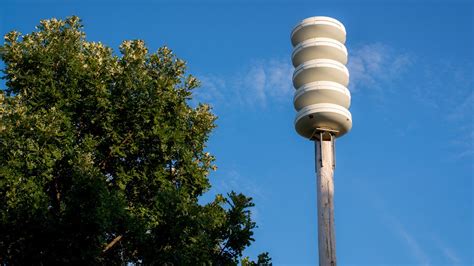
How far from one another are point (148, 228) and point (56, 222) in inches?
140

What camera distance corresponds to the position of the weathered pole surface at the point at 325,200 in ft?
57.5

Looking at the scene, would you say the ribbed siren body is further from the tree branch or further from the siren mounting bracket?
the tree branch

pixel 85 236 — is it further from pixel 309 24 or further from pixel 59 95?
pixel 309 24

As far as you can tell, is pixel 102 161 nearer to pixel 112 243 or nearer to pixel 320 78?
pixel 112 243

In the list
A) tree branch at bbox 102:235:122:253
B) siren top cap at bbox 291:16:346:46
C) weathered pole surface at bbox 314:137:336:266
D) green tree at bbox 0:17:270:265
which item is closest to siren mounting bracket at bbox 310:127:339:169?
weathered pole surface at bbox 314:137:336:266

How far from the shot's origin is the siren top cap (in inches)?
784

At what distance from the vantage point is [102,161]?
25.2 metres

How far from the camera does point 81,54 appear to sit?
26.2 m

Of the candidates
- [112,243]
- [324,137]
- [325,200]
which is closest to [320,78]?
[324,137]

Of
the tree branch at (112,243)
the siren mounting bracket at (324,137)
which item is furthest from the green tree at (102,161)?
the siren mounting bracket at (324,137)

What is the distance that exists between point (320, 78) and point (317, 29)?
1.75 metres

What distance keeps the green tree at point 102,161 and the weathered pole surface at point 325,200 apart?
519 centimetres

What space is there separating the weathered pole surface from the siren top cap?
3.11m

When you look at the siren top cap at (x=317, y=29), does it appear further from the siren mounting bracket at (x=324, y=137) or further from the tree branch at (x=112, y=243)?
the tree branch at (x=112, y=243)
